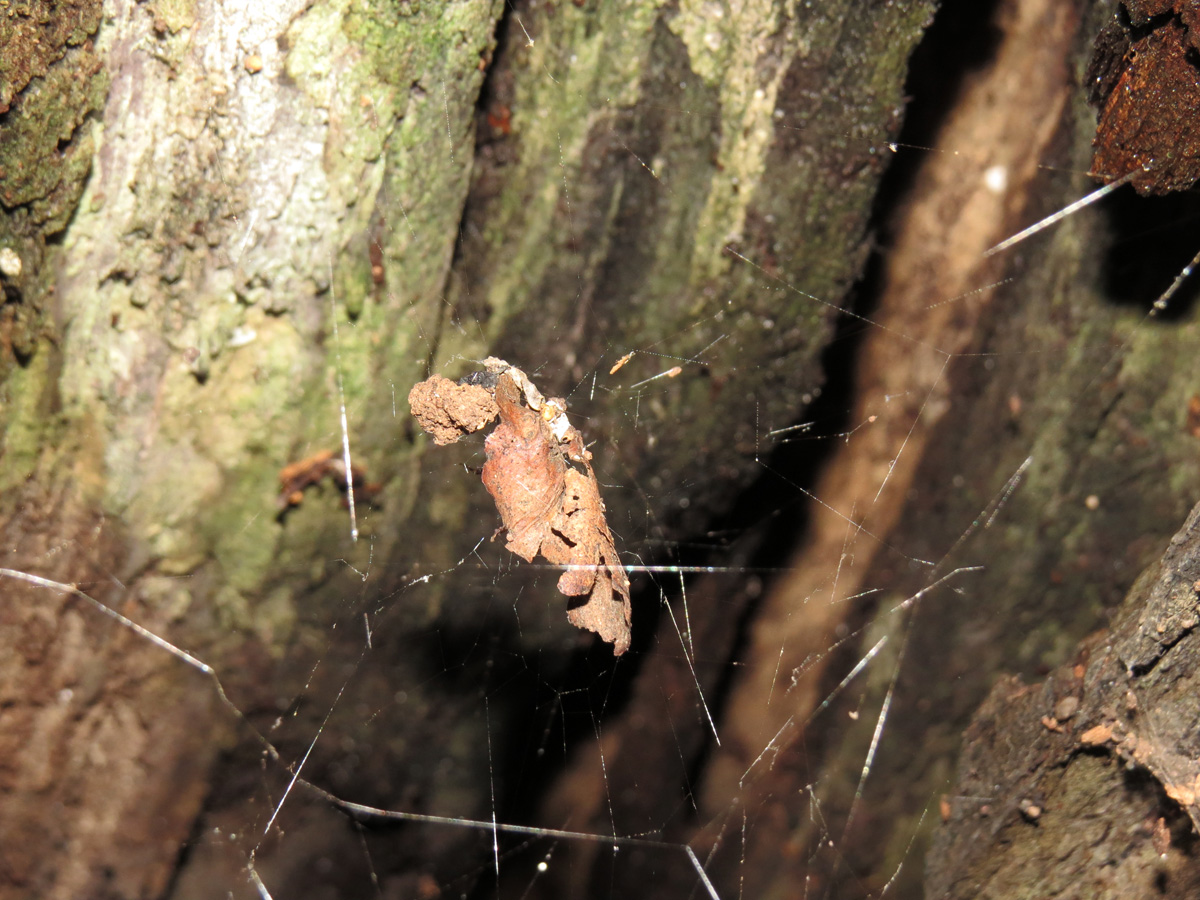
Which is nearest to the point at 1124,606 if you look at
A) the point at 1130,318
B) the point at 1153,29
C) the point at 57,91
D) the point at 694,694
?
the point at 1130,318

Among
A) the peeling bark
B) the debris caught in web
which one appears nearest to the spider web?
the peeling bark

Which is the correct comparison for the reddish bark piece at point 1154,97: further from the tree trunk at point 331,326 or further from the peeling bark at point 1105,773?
the peeling bark at point 1105,773

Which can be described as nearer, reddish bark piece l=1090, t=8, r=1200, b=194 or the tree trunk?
reddish bark piece l=1090, t=8, r=1200, b=194

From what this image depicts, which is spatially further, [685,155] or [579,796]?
[579,796]

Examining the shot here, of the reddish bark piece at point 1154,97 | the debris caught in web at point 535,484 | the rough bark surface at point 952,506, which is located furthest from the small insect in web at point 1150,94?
the debris caught in web at point 535,484

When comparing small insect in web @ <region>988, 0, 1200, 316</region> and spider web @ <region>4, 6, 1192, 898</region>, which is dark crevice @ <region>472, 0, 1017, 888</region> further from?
small insect in web @ <region>988, 0, 1200, 316</region>

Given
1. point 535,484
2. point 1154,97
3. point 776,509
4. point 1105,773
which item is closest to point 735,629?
point 776,509

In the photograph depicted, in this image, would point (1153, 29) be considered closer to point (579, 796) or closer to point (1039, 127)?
point (1039, 127)
